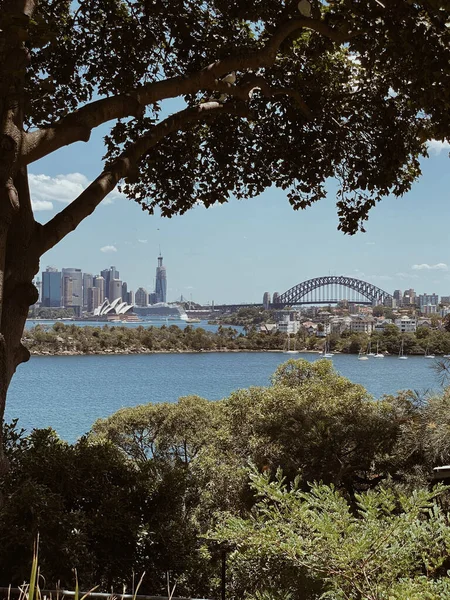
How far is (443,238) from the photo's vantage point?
7831cm

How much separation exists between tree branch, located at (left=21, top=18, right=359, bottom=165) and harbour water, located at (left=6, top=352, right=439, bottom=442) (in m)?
23.6

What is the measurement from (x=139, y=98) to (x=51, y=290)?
4147 centimetres

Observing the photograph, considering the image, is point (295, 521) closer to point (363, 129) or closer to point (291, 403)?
point (363, 129)

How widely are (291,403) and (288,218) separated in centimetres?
3863

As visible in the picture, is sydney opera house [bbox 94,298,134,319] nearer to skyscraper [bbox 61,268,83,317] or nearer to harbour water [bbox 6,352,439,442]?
skyscraper [bbox 61,268,83,317]

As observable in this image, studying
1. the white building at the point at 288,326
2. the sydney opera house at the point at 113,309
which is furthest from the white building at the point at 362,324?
the sydney opera house at the point at 113,309

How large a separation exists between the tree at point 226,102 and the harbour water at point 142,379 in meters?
22.2

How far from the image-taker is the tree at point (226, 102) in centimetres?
305

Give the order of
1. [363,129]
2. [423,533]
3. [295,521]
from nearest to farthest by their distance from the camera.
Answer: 1. [423,533]
2. [295,521]
3. [363,129]

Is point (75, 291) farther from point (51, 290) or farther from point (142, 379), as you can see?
point (142, 379)

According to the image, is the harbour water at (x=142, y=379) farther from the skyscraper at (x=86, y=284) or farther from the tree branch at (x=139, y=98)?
the tree branch at (x=139, y=98)

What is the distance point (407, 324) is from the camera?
113ft

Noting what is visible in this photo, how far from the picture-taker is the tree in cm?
305

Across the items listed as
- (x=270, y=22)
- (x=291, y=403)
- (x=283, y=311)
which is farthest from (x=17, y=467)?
(x=283, y=311)
